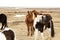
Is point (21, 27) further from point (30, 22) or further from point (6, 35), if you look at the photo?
point (6, 35)

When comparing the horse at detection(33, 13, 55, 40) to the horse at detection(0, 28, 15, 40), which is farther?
the horse at detection(33, 13, 55, 40)

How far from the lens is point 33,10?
0.79m

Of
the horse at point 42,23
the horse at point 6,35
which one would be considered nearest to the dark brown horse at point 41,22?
the horse at point 42,23

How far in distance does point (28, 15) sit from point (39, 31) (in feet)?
0.27

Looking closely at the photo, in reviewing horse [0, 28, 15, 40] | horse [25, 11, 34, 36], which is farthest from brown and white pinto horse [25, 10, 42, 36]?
horse [0, 28, 15, 40]

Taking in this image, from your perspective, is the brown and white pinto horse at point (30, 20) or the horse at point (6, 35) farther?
the brown and white pinto horse at point (30, 20)

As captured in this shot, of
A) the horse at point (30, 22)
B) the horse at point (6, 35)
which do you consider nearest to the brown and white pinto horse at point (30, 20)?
the horse at point (30, 22)

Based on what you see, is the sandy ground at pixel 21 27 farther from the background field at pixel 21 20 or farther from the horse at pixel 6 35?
the horse at pixel 6 35

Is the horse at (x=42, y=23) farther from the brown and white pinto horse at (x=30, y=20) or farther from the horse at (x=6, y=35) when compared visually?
the horse at (x=6, y=35)

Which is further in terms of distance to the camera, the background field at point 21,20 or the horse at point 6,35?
the background field at point 21,20

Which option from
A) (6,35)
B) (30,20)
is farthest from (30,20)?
(6,35)

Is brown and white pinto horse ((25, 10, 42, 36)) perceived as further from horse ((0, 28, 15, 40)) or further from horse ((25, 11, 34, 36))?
horse ((0, 28, 15, 40))

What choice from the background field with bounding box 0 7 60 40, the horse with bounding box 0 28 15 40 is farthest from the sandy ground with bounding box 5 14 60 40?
the horse with bounding box 0 28 15 40
